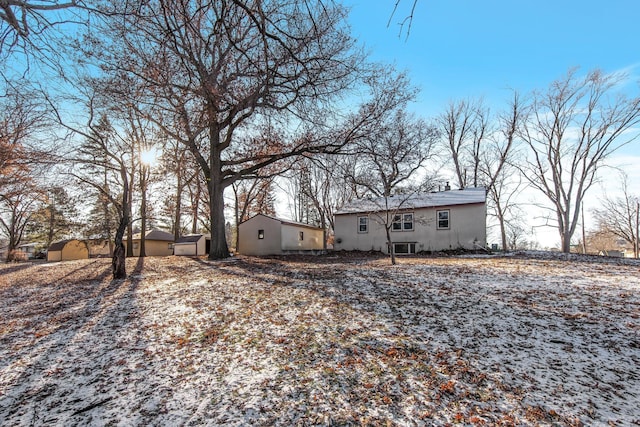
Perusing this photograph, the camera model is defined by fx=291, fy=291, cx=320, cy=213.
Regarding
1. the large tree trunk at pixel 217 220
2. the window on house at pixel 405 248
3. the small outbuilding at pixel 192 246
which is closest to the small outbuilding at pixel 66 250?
the small outbuilding at pixel 192 246

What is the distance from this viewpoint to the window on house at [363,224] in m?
18.6

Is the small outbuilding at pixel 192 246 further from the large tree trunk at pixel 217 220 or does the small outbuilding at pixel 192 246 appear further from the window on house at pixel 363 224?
the window on house at pixel 363 224

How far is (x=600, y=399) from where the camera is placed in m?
2.66

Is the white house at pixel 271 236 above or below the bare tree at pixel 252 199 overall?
below

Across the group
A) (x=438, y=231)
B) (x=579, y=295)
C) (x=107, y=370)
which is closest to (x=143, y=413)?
(x=107, y=370)

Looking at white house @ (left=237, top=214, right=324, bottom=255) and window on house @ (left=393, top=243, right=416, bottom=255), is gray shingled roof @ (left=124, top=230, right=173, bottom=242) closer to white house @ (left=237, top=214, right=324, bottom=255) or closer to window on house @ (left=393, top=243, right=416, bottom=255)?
white house @ (left=237, top=214, right=324, bottom=255)

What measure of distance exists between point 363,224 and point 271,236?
19.8ft

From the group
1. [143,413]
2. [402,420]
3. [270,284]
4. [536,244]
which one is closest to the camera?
[402,420]

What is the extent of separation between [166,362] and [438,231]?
1554 cm

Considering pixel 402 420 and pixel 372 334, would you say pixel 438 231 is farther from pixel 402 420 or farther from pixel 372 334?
pixel 402 420

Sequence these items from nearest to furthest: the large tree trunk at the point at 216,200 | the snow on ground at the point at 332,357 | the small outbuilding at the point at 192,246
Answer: the snow on ground at the point at 332,357 < the large tree trunk at the point at 216,200 < the small outbuilding at the point at 192,246

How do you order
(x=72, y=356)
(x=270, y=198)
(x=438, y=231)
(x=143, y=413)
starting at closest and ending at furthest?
(x=143, y=413)
(x=72, y=356)
(x=438, y=231)
(x=270, y=198)

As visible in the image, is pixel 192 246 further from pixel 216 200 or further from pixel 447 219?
pixel 447 219

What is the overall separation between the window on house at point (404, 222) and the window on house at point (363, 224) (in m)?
1.78
